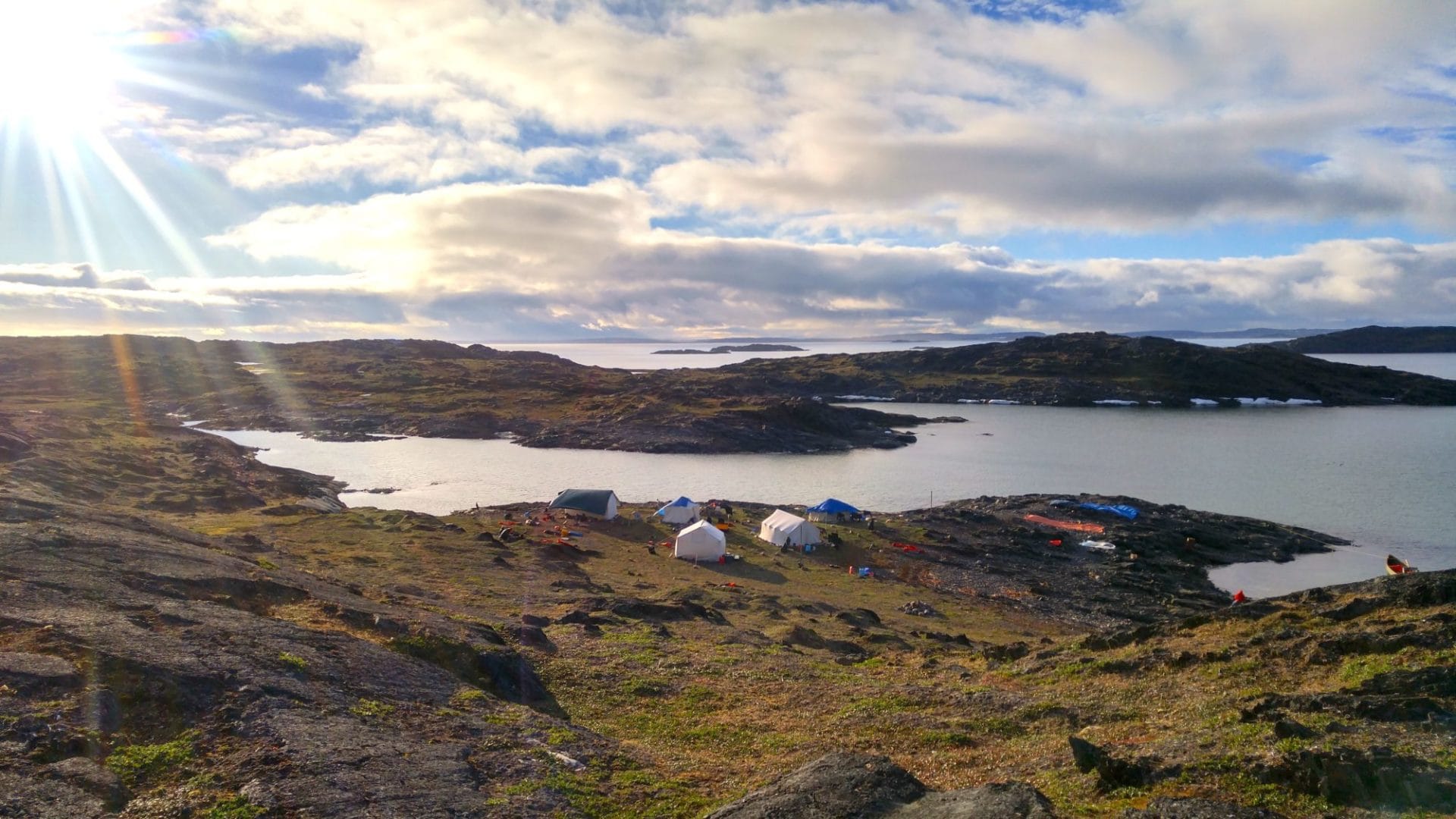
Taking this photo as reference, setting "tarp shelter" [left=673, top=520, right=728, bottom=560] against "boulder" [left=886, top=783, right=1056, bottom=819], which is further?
"tarp shelter" [left=673, top=520, right=728, bottom=560]

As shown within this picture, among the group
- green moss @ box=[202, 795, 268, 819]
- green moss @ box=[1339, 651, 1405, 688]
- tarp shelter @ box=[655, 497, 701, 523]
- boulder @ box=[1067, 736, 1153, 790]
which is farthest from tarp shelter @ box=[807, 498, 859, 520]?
green moss @ box=[202, 795, 268, 819]

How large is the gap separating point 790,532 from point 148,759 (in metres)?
42.1

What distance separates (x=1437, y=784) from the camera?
32.6 feet

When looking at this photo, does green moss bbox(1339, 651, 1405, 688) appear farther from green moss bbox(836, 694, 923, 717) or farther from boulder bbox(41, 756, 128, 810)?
boulder bbox(41, 756, 128, 810)

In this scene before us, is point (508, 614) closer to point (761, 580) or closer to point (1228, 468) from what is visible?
point (761, 580)

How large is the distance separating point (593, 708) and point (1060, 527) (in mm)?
50414

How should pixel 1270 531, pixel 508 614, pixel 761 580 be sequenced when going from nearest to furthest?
pixel 508 614
pixel 761 580
pixel 1270 531

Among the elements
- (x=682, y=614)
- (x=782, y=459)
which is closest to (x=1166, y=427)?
(x=782, y=459)

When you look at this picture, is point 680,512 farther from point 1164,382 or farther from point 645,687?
point 1164,382

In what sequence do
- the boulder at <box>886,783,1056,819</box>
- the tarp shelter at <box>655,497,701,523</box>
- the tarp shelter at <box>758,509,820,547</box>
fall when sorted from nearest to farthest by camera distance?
the boulder at <box>886,783,1056,819</box> < the tarp shelter at <box>758,509,820,547</box> < the tarp shelter at <box>655,497,701,523</box>

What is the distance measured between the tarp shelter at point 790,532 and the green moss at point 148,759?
4149 cm

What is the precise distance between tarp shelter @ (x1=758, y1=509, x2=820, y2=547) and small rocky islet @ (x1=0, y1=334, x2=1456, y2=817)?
16464mm

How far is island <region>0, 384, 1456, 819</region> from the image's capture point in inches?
420

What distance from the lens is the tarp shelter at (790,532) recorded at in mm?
51375
